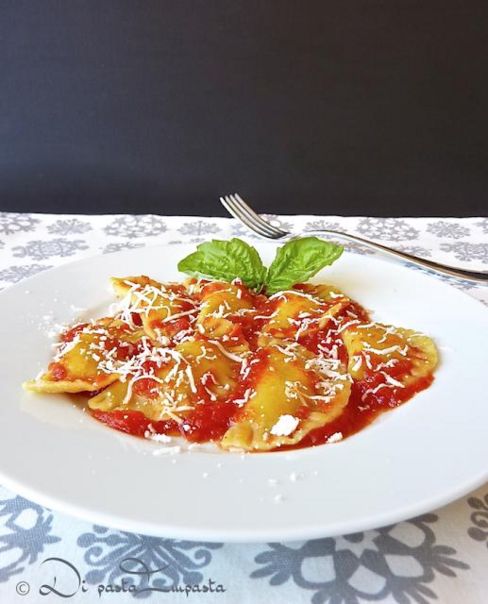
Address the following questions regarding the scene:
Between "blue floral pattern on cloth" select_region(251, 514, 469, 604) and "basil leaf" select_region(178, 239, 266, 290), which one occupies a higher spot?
"basil leaf" select_region(178, 239, 266, 290)

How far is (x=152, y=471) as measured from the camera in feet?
4.20

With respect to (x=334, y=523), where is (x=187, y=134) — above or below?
above

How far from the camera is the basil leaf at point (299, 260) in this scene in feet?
6.93

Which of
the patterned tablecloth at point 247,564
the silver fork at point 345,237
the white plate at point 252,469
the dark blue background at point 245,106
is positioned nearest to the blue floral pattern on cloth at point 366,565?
the patterned tablecloth at point 247,564

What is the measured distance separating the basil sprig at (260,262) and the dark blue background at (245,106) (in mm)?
1761

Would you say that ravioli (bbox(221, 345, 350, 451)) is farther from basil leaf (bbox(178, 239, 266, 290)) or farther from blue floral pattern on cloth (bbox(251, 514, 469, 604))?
basil leaf (bbox(178, 239, 266, 290))

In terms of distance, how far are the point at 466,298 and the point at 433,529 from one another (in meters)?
0.83

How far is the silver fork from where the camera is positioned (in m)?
2.35

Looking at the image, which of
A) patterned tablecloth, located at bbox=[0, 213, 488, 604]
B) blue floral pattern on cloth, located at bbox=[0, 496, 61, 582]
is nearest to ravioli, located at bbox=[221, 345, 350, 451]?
patterned tablecloth, located at bbox=[0, 213, 488, 604]

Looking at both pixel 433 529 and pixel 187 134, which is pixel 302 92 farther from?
pixel 433 529

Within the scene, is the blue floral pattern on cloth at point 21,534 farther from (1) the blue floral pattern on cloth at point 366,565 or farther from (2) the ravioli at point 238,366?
(1) the blue floral pattern on cloth at point 366,565

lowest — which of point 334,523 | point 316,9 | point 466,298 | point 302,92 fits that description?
point 334,523

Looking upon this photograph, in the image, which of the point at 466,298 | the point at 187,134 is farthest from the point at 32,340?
the point at 187,134

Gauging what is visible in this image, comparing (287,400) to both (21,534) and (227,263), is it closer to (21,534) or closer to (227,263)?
(21,534)
